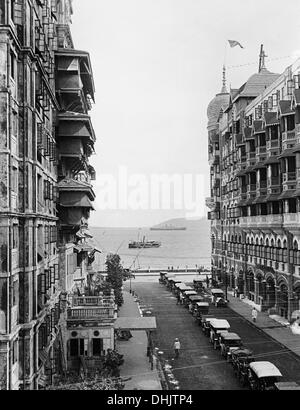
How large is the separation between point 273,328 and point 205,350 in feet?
38.7

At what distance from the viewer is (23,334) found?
28.3m

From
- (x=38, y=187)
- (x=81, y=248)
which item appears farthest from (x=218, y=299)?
(x=38, y=187)

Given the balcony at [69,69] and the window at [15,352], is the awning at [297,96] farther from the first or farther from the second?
the window at [15,352]

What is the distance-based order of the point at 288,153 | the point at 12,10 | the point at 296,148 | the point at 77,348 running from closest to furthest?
the point at 12,10
the point at 77,348
the point at 296,148
the point at 288,153

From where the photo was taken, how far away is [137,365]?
41094 mm

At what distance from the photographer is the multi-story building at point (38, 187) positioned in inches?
1006

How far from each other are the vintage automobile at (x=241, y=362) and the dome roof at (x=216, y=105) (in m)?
63.2

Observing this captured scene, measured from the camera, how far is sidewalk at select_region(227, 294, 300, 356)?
160 feet

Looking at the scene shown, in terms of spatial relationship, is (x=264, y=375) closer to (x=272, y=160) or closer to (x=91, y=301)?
(x=91, y=301)

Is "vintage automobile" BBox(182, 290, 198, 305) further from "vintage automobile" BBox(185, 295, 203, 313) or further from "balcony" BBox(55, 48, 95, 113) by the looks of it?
"balcony" BBox(55, 48, 95, 113)

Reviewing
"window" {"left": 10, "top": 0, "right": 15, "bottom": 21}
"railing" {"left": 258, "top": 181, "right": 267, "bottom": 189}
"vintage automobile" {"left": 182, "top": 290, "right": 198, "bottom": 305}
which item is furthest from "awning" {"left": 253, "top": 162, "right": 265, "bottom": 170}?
"window" {"left": 10, "top": 0, "right": 15, "bottom": 21}

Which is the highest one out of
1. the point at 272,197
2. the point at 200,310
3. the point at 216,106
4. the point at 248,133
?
the point at 216,106

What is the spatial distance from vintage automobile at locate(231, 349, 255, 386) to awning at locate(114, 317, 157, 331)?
20.5 feet

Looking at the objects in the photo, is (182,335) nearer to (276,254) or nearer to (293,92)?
(276,254)
